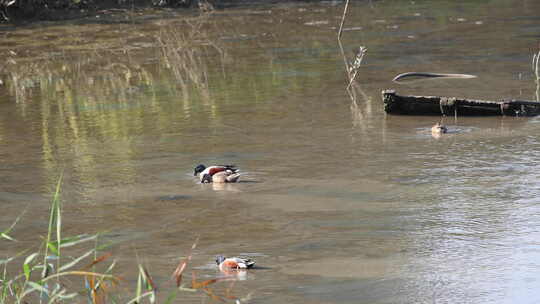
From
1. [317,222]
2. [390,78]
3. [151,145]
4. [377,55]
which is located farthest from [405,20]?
[317,222]

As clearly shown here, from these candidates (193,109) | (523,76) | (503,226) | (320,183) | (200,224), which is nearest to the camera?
(503,226)

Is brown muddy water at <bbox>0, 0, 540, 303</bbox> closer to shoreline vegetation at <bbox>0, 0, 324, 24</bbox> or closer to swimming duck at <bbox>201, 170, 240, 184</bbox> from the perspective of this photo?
swimming duck at <bbox>201, 170, 240, 184</bbox>

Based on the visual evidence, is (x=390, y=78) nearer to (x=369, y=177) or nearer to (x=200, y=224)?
(x=369, y=177)

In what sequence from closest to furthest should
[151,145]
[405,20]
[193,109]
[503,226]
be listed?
[503,226] → [151,145] → [193,109] → [405,20]

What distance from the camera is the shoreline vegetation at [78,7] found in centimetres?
2450

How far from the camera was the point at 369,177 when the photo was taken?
8836mm

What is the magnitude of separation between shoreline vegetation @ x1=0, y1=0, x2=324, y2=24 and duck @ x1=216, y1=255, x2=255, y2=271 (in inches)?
719

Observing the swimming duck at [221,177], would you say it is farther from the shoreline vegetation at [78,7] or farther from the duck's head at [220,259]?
the shoreline vegetation at [78,7]

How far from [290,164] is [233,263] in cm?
327

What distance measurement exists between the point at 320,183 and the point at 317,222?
3.91 feet

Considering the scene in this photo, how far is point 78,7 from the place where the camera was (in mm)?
26031

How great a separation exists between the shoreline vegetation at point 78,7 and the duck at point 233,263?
1826cm

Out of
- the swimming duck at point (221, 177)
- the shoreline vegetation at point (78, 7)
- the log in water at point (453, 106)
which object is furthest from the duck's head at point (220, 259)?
the shoreline vegetation at point (78, 7)

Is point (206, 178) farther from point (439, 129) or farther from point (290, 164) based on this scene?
point (439, 129)
